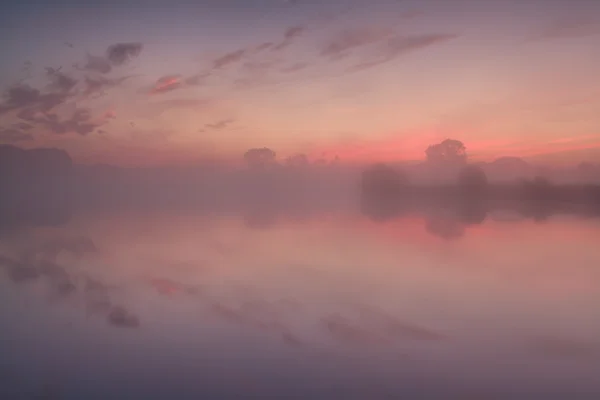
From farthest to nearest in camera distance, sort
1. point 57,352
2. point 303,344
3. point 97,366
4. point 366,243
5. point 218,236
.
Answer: point 218,236 < point 366,243 < point 303,344 < point 57,352 < point 97,366

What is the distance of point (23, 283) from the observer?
1165 cm

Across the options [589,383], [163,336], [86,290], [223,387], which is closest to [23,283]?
[86,290]

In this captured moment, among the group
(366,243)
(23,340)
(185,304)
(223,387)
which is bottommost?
(223,387)

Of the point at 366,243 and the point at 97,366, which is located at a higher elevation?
the point at 366,243

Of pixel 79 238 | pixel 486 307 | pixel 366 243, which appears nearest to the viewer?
pixel 486 307

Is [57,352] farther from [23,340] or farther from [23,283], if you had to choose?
[23,283]

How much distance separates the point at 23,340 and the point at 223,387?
181 inches

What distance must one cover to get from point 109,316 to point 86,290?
9.00ft

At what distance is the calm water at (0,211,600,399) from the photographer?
237 inches

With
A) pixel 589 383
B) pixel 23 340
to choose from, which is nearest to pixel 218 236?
pixel 23 340

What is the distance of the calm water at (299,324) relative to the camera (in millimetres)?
6031

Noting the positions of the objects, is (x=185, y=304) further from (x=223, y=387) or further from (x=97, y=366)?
(x=223, y=387)

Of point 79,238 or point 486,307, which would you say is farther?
point 79,238

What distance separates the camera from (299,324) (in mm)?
8609
